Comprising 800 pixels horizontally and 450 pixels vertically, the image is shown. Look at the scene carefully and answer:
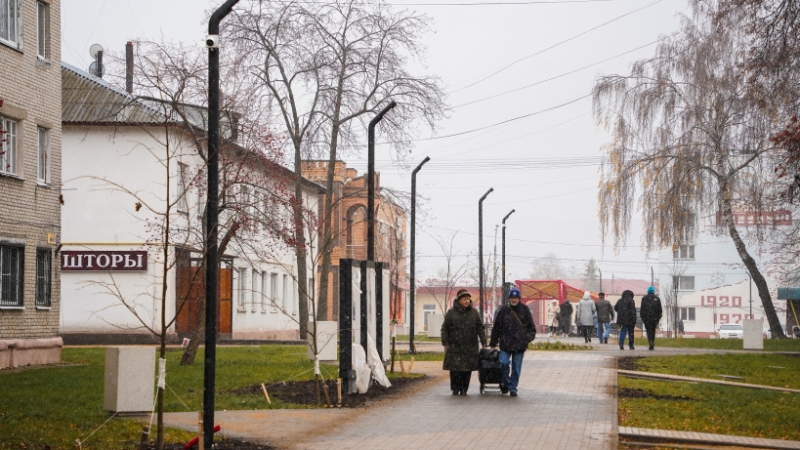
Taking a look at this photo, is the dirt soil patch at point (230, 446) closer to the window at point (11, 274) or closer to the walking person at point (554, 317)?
the window at point (11, 274)

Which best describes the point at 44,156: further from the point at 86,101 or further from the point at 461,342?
the point at 86,101

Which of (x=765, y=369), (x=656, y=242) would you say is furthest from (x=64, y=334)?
(x=765, y=369)

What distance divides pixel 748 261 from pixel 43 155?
2996 cm

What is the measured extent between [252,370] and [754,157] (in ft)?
84.0

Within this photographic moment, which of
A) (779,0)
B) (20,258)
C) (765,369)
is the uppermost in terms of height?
(779,0)

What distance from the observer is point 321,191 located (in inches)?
2466

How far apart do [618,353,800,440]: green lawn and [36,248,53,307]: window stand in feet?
46.0

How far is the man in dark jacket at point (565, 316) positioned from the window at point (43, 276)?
31.6m

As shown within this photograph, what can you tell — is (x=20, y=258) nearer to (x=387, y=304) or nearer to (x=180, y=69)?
(x=180, y=69)

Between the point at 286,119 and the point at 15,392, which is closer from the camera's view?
the point at 15,392

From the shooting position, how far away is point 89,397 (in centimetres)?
1684

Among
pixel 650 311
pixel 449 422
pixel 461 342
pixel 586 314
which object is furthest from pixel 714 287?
pixel 449 422

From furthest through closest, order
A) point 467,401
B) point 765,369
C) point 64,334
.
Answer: point 64,334 → point 765,369 → point 467,401

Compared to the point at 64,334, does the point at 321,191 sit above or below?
above
